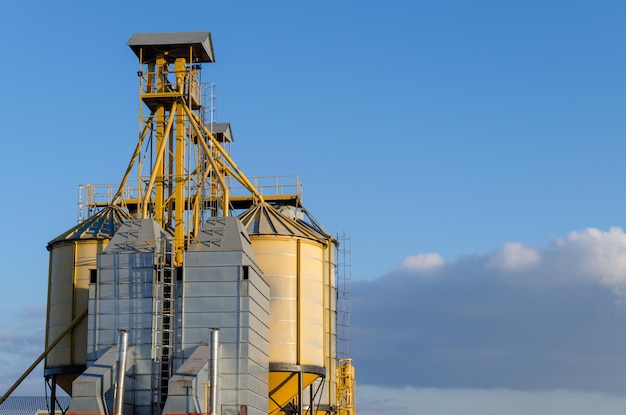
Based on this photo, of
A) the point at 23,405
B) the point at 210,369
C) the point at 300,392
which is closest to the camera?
the point at 210,369

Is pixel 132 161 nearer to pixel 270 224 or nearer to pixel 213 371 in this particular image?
pixel 270 224

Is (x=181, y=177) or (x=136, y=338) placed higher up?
(x=181, y=177)

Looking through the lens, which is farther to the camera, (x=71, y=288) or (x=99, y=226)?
(x=99, y=226)

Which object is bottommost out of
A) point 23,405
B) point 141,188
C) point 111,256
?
point 23,405

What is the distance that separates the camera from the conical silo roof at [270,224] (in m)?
65.9

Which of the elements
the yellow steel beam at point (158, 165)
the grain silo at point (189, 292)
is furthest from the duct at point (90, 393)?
the yellow steel beam at point (158, 165)

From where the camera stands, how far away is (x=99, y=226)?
6725 centimetres

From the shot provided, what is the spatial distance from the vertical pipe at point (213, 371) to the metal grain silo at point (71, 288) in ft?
44.8

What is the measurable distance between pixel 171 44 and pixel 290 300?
→ 16566 mm

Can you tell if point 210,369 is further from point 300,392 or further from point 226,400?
point 300,392

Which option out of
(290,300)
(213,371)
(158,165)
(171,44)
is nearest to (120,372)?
(213,371)

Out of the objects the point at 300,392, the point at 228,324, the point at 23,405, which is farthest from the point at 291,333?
the point at 23,405

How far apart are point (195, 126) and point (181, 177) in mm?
3062

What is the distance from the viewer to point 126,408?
55.4 metres
